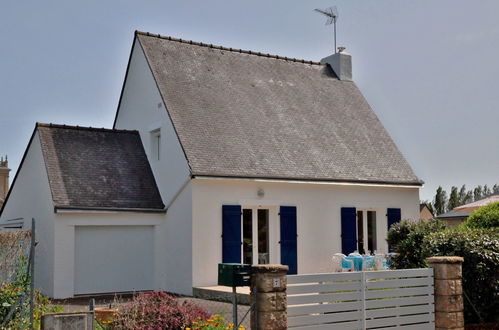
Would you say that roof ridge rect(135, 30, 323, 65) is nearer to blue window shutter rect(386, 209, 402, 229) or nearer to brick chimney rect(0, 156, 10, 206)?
blue window shutter rect(386, 209, 402, 229)

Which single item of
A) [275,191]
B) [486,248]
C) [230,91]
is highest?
[230,91]

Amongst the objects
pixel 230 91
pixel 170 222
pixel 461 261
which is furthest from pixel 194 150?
pixel 461 261

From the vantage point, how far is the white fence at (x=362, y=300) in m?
8.79

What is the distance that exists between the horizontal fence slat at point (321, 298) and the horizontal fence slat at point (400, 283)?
0.33 m

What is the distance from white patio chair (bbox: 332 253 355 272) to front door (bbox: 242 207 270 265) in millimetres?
1912

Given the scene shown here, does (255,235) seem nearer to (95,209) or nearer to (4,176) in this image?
(95,209)

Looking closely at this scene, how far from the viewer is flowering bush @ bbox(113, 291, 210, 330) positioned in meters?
8.95

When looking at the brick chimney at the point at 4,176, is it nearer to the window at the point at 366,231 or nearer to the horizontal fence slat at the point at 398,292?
the window at the point at 366,231

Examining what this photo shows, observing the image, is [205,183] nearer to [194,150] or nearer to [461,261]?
[194,150]

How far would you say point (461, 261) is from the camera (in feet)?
34.9

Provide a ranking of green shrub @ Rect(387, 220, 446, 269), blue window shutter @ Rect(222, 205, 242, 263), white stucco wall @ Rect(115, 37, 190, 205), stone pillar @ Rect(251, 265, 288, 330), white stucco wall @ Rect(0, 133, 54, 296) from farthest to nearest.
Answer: white stucco wall @ Rect(115, 37, 190, 205)
blue window shutter @ Rect(222, 205, 242, 263)
white stucco wall @ Rect(0, 133, 54, 296)
green shrub @ Rect(387, 220, 446, 269)
stone pillar @ Rect(251, 265, 288, 330)

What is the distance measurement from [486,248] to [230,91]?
35.8 ft

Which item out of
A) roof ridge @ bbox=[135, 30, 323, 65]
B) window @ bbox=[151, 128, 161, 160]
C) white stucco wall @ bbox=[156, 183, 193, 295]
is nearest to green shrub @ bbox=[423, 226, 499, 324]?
white stucco wall @ bbox=[156, 183, 193, 295]

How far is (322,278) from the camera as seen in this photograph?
29.5ft
